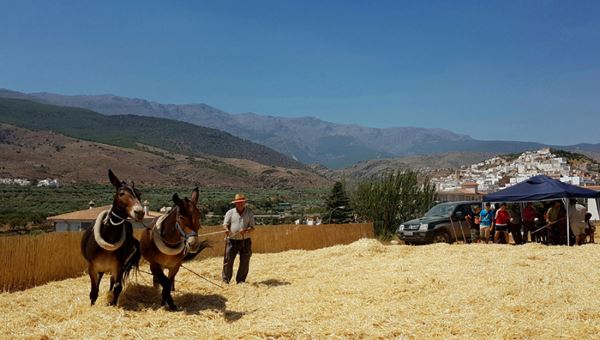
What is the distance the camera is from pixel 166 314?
620cm

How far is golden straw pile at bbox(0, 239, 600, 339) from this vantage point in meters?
5.44

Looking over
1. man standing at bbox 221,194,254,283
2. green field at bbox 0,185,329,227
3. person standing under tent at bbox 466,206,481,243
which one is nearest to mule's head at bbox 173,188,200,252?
man standing at bbox 221,194,254,283

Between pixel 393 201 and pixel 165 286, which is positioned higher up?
pixel 393 201

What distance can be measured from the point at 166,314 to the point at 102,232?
4.29 feet

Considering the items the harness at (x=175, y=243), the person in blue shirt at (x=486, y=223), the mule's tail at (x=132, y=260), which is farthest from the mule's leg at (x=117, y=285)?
the person in blue shirt at (x=486, y=223)

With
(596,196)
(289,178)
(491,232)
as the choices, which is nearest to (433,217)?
(491,232)

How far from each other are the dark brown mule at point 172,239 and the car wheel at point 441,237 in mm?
11123

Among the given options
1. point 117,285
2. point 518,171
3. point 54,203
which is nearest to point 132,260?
point 117,285

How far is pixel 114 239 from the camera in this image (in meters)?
6.25

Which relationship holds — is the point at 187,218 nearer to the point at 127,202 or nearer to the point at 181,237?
the point at 181,237

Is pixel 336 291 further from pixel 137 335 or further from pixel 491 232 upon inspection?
pixel 491 232

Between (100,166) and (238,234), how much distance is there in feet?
300

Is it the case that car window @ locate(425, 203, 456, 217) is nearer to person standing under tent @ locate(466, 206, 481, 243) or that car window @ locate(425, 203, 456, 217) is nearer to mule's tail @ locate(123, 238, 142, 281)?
person standing under tent @ locate(466, 206, 481, 243)

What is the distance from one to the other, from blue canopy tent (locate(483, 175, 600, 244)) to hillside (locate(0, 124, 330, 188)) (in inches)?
3100
